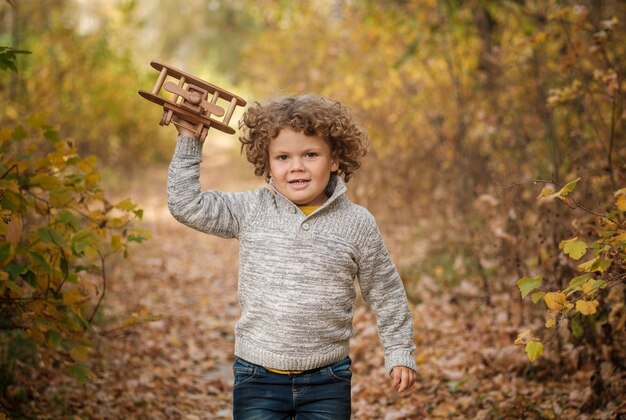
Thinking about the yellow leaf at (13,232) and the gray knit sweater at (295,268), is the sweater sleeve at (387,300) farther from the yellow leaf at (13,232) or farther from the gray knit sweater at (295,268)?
the yellow leaf at (13,232)

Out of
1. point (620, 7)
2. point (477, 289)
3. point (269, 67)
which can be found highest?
point (269, 67)

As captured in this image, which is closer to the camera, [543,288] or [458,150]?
[543,288]

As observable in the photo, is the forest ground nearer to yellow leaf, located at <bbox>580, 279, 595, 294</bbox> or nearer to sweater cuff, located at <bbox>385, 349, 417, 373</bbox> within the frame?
yellow leaf, located at <bbox>580, 279, 595, 294</bbox>

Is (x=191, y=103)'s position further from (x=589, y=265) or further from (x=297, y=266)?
(x=589, y=265)

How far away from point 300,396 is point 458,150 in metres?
5.05

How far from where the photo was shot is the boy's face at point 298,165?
2479 mm

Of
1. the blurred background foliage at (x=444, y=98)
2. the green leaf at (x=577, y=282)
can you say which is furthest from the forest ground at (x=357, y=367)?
the green leaf at (x=577, y=282)

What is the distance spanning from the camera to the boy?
2375 mm

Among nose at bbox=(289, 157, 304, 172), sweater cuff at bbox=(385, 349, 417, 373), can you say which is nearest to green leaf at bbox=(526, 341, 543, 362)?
sweater cuff at bbox=(385, 349, 417, 373)

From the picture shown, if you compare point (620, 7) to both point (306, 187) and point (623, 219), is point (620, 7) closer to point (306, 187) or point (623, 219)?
point (623, 219)

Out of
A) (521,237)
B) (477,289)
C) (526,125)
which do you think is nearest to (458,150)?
(526,125)

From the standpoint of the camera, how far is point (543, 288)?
4.12 meters

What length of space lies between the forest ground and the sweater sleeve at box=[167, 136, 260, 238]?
86 cm

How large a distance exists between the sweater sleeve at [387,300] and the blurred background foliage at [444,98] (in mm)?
934
